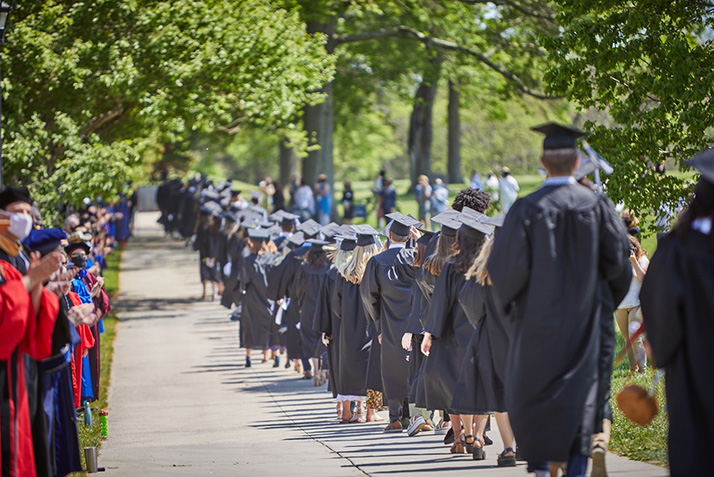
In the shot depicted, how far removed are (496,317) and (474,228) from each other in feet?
2.59

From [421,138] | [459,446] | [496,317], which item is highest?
[421,138]

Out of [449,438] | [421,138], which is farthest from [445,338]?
[421,138]

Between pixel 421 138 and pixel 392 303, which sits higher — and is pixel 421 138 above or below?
above

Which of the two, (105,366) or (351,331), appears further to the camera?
(105,366)

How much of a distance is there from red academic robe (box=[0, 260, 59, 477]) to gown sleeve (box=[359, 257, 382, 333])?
485 cm

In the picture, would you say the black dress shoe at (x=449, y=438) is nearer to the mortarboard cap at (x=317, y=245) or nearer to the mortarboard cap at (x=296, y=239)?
the mortarboard cap at (x=317, y=245)

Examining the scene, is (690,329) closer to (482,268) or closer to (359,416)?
(482,268)

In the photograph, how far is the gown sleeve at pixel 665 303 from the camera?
219 inches

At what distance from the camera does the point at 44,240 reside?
684 cm

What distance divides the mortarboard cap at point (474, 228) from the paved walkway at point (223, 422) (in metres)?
1.60

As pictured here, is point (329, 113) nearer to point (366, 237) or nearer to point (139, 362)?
point (139, 362)

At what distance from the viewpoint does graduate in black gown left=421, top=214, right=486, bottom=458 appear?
8.79 metres

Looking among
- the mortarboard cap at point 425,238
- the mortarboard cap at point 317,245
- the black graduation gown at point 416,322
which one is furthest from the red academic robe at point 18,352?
the mortarboard cap at point 317,245

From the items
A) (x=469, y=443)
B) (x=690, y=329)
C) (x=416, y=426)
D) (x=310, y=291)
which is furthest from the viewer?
(x=310, y=291)
